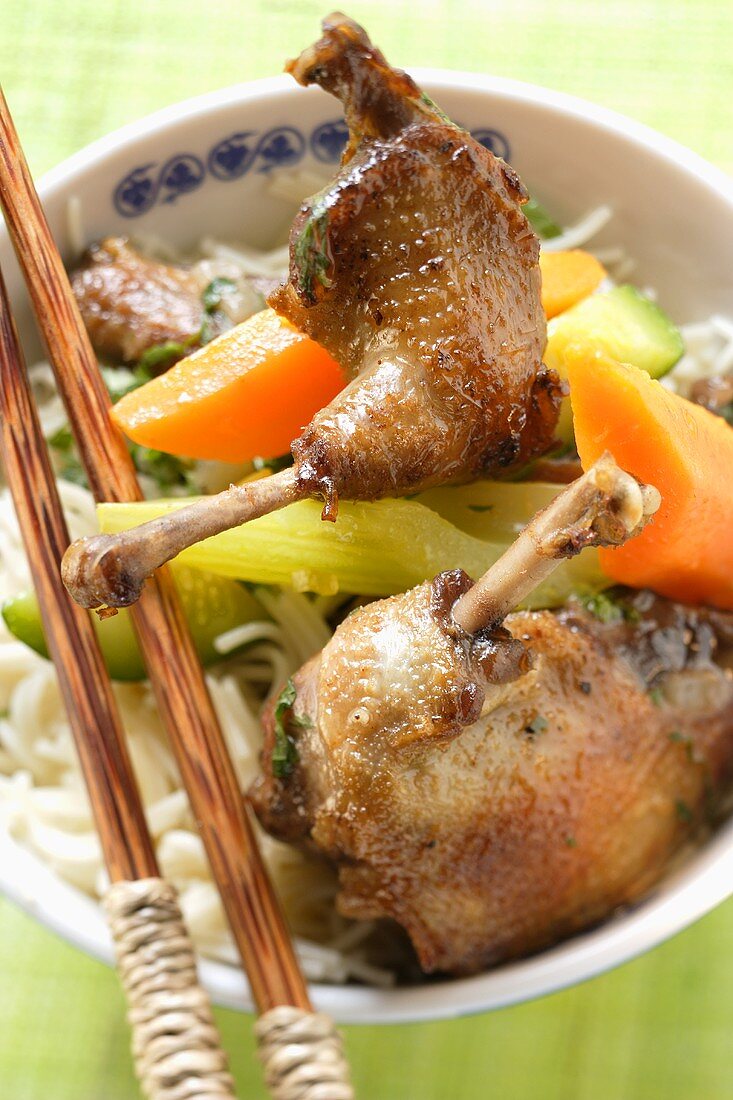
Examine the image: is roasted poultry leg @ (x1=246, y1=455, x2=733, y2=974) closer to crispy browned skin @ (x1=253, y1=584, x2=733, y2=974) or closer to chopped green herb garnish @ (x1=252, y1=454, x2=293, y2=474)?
crispy browned skin @ (x1=253, y1=584, x2=733, y2=974)

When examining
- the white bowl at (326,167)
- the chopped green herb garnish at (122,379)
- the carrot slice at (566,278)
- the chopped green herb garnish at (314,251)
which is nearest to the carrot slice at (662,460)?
the carrot slice at (566,278)

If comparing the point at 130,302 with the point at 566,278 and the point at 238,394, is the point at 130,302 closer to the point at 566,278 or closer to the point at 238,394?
the point at 238,394

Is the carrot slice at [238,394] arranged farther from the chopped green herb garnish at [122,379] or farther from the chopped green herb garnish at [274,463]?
the chopped green herb garnish at [122,379]

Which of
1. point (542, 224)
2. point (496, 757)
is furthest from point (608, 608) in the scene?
point (542, 224)

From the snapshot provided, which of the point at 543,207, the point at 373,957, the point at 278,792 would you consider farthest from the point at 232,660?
the point at 543,207

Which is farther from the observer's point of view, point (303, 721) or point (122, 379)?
point (122, 379)

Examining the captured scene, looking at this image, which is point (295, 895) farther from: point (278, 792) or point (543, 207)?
point (543, 207)
